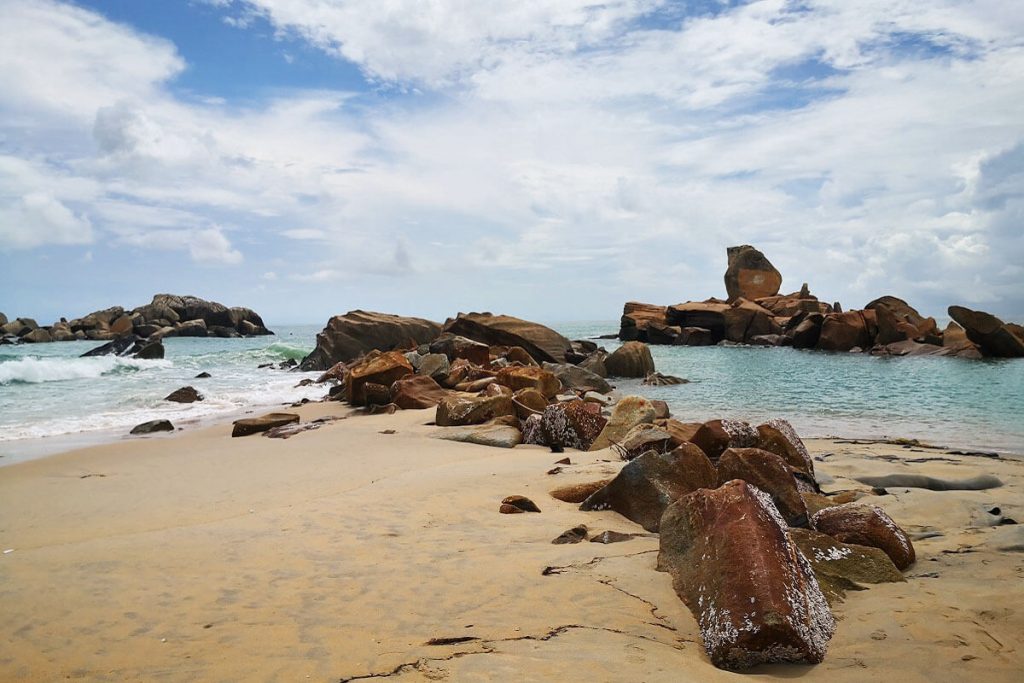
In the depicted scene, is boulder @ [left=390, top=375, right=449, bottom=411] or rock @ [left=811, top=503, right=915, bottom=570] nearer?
rock @ [left=811, top=503, right=915, bottom=570]

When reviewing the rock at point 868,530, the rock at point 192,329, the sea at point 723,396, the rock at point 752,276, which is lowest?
the sea at point 723,396

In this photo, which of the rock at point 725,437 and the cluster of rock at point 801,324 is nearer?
the rock at point 725,437

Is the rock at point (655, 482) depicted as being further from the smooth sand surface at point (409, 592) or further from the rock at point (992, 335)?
the rock at point (992, 335)

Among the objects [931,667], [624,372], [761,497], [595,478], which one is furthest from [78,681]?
[624,372]

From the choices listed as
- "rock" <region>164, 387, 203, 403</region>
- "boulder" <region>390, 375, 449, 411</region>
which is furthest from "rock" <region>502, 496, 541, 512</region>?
"rock" <region>164, 387, 203, 403</region>

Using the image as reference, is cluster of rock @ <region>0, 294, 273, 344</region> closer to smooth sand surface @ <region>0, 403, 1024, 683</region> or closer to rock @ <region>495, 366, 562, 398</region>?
rock @ <region>495, 366, 562, 398</region>

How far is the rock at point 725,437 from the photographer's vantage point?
5.96 metres

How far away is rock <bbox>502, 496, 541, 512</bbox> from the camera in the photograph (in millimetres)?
5023

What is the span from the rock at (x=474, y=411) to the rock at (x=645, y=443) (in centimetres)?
297

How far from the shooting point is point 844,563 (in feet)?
11.9

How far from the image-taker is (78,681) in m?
2.62

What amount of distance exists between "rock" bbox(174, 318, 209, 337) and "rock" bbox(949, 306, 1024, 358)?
5426 cm

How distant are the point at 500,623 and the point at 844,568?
1917mm

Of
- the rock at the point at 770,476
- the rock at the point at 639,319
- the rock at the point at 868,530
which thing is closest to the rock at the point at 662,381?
the rock at the point at 770,476
